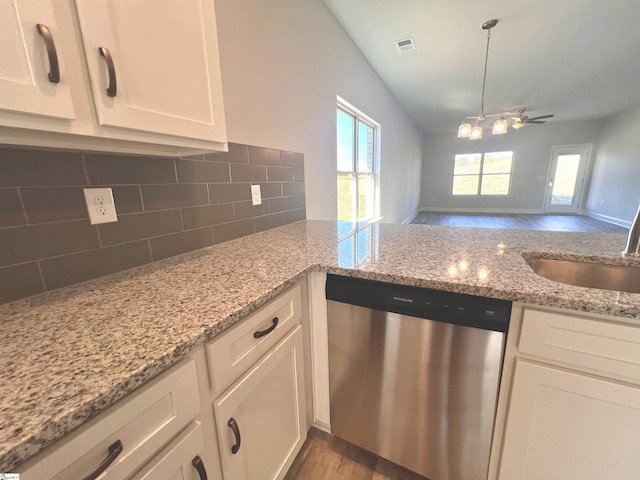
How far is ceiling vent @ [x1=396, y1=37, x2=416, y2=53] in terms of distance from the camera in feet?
9.76

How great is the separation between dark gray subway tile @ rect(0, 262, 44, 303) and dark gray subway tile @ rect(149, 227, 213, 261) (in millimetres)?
338

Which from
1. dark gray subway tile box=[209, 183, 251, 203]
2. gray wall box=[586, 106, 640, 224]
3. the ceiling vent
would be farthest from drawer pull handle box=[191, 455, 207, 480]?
gray wall box=[586, 106, 640, 224]

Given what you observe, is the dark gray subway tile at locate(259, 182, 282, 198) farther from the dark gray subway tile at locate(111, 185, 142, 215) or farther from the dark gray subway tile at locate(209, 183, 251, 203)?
the dark gray subway tile at locate(111, 185, 142, 215)

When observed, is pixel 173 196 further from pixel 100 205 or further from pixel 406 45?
pixel 406 45

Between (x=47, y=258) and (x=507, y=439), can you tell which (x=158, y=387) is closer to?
(x=47, y=258)

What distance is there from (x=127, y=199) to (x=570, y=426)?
5.46ft

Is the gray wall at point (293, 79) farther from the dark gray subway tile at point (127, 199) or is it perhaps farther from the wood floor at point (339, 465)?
the wood floor at point (339, 465)

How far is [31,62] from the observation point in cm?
52

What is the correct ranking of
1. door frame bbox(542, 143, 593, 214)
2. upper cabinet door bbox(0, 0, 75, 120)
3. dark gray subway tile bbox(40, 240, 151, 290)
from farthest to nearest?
door frame bbox(542, 143, 593, 214) → dark gray subway tile bbox(40, 240, 151, 290) → upper cabinet door bbox(0, 0, 75, 120)

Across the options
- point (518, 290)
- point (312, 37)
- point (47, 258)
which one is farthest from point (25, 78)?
point (312, 37)

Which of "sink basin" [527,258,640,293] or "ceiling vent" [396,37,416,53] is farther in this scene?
"ceiling vent" [396,37,416,53]

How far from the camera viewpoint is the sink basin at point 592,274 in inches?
40.1

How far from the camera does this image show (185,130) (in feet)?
2.72

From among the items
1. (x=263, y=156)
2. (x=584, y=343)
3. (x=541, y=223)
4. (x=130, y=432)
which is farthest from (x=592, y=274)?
(x=541, y=223)
